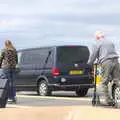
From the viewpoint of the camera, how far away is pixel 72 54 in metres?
21.0

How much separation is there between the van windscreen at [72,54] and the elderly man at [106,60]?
23.5 ft

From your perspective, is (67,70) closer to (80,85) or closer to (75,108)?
(80,85)

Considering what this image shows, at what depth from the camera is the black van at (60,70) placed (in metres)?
20.5

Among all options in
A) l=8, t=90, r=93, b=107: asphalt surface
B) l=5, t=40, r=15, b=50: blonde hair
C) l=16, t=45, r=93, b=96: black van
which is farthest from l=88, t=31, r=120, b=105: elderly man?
l=16, t=45, r=93, b=96: black van

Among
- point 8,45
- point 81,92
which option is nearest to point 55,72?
point 81,92

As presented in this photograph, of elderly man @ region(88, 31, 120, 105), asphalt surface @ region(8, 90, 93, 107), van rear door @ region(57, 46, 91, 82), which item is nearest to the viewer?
elderly man @ region(88, 31, 120, 105)

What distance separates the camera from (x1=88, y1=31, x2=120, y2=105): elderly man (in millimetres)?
13266

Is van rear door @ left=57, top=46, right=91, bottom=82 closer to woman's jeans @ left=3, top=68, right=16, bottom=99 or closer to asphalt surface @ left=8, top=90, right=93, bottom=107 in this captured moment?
asphalt surface @ left=8, top=90, right=93, bottom=107

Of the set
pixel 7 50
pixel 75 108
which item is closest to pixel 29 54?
pixel 7 50

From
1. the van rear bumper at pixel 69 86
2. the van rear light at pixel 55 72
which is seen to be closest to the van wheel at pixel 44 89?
the van rear bumper at pixel 69 86

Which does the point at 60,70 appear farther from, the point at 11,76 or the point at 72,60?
the point at 11,76

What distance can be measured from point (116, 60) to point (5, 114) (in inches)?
153

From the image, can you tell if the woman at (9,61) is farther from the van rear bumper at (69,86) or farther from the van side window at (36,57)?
the van side window at (36,57)

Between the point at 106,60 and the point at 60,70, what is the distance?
7226 millimetres
